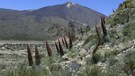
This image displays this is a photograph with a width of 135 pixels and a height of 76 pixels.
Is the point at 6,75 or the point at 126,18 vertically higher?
the point at 126,18

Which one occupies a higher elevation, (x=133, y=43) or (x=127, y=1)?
(x=127, y=1)

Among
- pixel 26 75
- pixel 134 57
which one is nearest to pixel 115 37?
pixel 134 57

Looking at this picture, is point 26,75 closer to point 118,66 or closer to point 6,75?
point 6,75

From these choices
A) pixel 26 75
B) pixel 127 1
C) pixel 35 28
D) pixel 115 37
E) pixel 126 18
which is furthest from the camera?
pixel 35 28

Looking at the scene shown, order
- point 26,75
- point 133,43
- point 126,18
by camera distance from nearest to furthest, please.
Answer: point 26,75 → point 133,43 → point 126,18

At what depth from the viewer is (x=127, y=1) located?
30.6 m

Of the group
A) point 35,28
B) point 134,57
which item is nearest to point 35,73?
point 134,57

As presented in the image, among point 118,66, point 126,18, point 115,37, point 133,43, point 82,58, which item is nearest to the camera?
point 118,66

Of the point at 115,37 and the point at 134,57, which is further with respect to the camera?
the point at 115,37

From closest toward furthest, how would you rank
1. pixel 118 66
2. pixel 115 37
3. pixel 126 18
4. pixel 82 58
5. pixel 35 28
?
pixel 118 66
pixel 82 58
pixel 115 37
pixel 126 18
pixel 35 28

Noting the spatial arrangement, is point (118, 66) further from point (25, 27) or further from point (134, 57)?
point (25, 27)

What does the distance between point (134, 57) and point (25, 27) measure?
183622mm

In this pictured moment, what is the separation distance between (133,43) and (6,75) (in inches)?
326

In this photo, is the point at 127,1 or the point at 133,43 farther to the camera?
the point at 127,1
